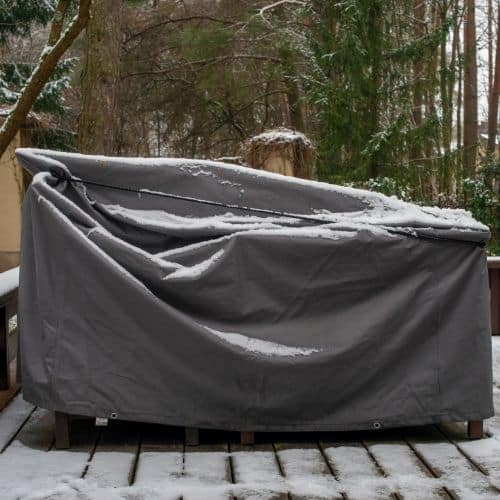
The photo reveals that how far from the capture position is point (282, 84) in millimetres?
18047

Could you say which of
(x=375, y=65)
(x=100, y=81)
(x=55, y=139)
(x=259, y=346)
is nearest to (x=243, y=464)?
(x=259, y=346)

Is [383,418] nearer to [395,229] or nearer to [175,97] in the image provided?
[395,229]

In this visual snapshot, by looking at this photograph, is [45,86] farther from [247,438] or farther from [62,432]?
[247,438]

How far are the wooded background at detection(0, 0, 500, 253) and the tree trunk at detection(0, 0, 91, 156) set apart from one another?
8.22 feet

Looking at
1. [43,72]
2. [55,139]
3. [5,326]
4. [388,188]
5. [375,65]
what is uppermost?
[375,65]

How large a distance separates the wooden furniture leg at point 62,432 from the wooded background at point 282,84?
16.6 ft

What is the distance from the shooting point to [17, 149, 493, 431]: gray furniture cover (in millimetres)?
3646

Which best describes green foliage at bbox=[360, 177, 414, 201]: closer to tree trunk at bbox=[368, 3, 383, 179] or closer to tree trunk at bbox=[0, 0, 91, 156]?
tree trunk at bbox=[368, 3, 383, 179]

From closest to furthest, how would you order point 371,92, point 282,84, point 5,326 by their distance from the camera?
1. point 5,326
2. point 371,92
3. point 282,84

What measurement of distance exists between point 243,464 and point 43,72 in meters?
3.55

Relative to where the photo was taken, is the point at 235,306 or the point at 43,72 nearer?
the point at 235,306

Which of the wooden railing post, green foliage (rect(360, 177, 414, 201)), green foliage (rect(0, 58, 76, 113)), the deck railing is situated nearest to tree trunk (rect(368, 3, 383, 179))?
green foliage (rect(360, 177, 414, 201))

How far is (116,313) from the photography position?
12.0ft

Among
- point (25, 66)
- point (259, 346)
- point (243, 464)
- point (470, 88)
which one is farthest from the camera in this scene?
point (470, 88)
